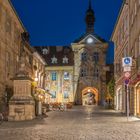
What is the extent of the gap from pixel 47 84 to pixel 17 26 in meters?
39.4

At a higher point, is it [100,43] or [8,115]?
[100,43]

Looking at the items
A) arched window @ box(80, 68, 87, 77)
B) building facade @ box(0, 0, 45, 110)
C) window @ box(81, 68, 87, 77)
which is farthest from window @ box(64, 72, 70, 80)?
building facade @ box(0, 0, 45, 110)

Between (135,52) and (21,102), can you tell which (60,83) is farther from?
(21,102)

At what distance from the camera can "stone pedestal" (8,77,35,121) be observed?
24844 mm

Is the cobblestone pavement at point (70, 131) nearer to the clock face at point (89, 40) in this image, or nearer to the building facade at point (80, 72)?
the building facade at point (80, 72)

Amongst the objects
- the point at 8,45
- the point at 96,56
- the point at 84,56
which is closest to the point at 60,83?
the point at 84,56

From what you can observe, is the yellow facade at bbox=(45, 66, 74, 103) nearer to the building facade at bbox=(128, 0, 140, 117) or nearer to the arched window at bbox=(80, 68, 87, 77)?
the arched window at bbox=(80, 68, 87, 77)

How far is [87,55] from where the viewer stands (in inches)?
3147

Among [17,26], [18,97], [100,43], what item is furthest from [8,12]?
[100,43]

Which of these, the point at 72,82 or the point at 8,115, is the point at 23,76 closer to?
the point at 8,115

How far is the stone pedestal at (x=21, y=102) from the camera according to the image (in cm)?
2484

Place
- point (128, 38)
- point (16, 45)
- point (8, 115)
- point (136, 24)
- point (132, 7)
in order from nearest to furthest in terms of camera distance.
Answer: point (8, 115)
point (136, 24)
point (132, 7)
point (128, 38)
point (16, 45)

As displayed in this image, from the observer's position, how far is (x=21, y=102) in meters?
25.0

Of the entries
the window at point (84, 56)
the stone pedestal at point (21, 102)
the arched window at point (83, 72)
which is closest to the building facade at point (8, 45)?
the stone pedestal at point (21, 102)
